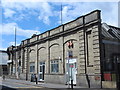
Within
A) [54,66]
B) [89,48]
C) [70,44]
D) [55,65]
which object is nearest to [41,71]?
[54,66]

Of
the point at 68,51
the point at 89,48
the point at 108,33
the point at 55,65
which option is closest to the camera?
the point at 89,48

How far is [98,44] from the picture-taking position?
18734 mm

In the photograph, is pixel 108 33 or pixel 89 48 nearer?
pixel 89 48

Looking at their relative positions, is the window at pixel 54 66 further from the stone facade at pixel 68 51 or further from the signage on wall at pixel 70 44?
the signage on wall at pixel 70 44

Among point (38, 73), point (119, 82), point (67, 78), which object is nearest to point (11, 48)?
point (38, 73)

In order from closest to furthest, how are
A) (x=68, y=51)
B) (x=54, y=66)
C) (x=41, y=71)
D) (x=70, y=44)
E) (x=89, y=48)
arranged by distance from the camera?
(x=89, y=48) < (x=70, y=44) < (x=68, y=51) < (x=54, y=66) < (x=41, y=71)

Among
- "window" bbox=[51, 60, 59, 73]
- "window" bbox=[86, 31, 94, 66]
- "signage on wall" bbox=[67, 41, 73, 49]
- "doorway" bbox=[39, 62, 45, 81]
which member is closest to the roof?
"window" bbox=[86, 31, 94, 66]

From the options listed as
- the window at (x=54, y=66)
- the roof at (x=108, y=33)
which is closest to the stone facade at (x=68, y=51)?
the window at (x=54, y=66)

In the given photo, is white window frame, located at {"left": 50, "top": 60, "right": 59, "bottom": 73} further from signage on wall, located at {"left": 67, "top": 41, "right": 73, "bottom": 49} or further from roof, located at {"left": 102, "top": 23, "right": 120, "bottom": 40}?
roof, located at {"left": 102, "top": 23, "right": 120, "bottom": 40}

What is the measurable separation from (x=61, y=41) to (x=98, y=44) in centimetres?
678

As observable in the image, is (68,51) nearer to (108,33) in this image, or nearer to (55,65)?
(55,65)

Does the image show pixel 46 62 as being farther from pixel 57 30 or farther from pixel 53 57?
pixel 57 30

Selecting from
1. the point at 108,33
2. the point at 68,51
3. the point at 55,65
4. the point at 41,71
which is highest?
the point at 108,33

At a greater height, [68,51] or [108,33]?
[108,33]
